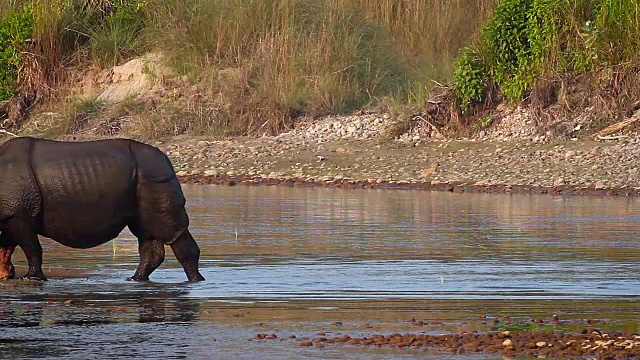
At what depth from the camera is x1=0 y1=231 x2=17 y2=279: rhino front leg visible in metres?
11.8

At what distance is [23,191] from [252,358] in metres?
4.17

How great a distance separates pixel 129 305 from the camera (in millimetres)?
10195

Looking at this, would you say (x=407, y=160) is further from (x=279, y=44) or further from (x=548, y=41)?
(x=279, y=44)

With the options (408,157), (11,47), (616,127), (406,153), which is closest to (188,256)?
(408,157)

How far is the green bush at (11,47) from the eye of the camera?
2877 cm

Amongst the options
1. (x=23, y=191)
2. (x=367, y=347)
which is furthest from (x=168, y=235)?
(x=367, y=347)

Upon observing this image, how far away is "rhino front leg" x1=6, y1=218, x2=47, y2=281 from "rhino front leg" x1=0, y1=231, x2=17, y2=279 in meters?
0.15

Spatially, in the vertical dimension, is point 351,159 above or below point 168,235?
below

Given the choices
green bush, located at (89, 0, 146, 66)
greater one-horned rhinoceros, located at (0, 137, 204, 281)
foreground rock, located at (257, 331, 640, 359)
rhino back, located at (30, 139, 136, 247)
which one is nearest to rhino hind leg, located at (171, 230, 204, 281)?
greater one-horned rhinoceros, located at (0, 137, 204, 281)

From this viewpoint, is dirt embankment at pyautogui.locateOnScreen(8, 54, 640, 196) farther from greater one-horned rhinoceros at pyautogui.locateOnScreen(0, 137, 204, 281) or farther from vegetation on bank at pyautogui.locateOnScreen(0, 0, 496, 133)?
greater one-horned rhinoceros at pyautogui.locateOnScreen(0, 137, 204, 281)

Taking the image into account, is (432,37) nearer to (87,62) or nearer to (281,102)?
(281,102)

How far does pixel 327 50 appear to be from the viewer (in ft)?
87.1

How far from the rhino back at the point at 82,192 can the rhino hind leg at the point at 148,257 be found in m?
0.26

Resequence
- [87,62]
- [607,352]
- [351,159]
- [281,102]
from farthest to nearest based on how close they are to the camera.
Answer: [87,62] → [281,102] → [351,159] → [607,352]
